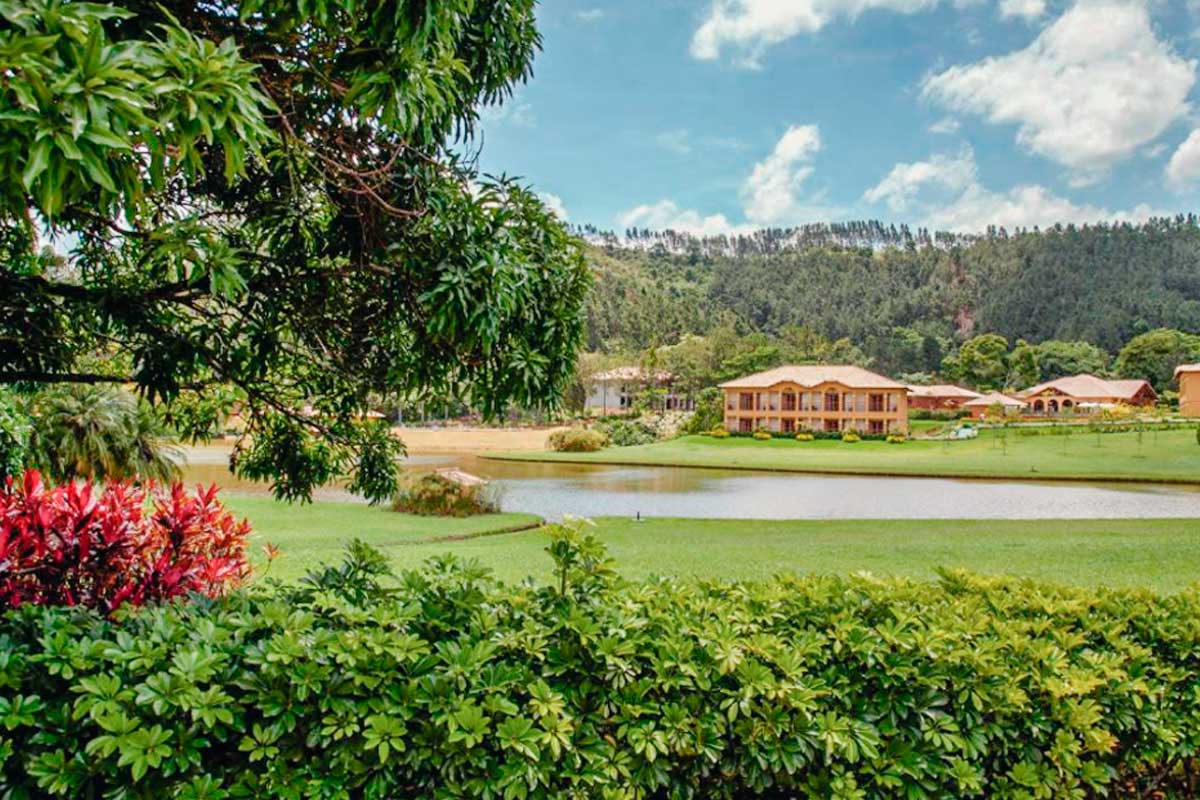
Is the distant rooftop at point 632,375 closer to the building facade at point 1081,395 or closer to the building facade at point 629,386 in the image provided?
the building facade at point 629,386

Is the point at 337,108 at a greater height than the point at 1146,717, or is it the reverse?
the point at 337,108

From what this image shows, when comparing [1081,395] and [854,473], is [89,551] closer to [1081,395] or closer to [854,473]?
[854,473]

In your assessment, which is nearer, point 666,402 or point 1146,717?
point 1146,717

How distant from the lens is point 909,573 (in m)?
6.66

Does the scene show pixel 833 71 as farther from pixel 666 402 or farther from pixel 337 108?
pixel 666 402

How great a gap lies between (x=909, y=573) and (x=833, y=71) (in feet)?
57.1

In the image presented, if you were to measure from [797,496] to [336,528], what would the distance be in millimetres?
10119

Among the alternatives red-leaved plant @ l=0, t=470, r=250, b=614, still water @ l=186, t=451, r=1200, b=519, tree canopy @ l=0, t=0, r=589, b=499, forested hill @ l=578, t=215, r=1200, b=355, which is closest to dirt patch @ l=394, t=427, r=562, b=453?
still water @ l=186, t=451, r=1200, b=519

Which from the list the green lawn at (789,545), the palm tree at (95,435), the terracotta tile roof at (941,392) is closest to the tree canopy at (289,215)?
the green lawn at (789,545)

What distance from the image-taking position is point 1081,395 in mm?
48531

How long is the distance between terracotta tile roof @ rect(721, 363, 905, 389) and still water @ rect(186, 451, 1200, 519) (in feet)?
65.8

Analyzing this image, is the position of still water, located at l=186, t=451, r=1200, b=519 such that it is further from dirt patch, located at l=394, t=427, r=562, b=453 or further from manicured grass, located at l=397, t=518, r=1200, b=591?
dirt patch, located at l=394, t=427, r=562, b=453

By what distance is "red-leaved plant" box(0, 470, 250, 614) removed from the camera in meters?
2.92

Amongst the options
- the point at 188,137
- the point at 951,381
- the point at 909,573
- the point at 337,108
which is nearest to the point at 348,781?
the point at 188,137
